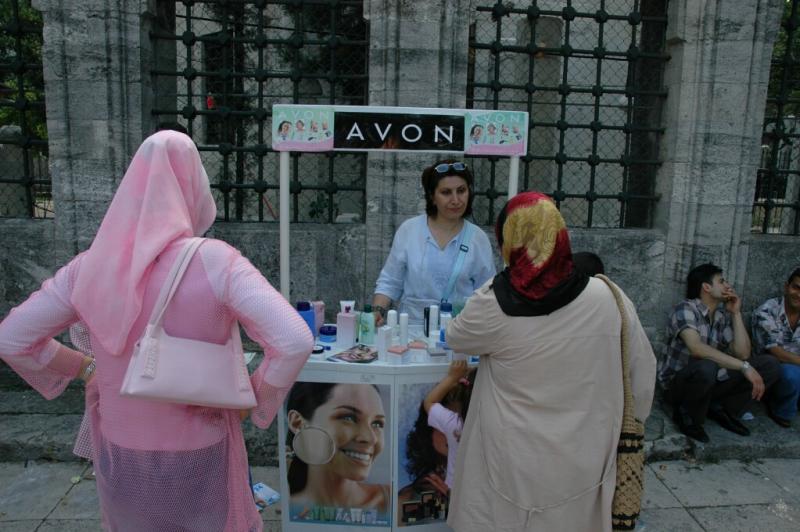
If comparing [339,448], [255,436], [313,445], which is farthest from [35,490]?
[339,448]

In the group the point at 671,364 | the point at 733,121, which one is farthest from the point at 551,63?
the point at 671,364

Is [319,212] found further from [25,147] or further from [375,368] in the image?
[375,368]

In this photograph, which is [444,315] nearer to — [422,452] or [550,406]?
[422,452]

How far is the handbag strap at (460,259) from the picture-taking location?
3.20 meters

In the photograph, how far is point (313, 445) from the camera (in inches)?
110

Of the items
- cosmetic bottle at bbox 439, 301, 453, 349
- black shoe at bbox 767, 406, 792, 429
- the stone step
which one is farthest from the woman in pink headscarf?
black shoe at bbox 767, 406, 792, 429

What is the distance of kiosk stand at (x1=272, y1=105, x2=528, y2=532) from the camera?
A: 2771 mm

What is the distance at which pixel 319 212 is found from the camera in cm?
536

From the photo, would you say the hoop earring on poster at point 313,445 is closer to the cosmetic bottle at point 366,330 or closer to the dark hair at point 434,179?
the cosmetic bottle at point 366,330

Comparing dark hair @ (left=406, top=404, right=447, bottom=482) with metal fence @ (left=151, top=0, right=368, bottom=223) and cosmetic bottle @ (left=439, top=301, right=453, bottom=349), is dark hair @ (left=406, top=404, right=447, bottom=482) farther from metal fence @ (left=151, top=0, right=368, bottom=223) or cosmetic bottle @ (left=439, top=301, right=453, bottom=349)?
metal fence @ (left=151, top=0, right=368, bottom=223)

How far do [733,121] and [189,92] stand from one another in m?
4.20

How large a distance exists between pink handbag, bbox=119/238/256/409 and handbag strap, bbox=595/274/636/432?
1.29 m

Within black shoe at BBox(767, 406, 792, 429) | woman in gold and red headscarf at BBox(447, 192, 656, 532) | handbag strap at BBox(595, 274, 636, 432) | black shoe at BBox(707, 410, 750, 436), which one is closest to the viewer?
woman in gold and red headscarf at BBox(447, 192, 656, 532)

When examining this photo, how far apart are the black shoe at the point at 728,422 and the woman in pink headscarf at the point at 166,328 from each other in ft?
11.7
